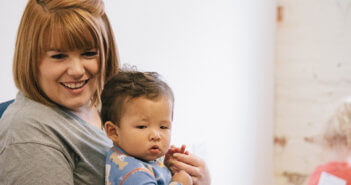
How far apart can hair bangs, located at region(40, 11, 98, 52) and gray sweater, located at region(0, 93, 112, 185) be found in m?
0.15

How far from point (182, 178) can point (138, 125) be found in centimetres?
18

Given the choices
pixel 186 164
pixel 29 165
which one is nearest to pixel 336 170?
pixel 186 164

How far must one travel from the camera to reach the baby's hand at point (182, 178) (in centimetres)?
97

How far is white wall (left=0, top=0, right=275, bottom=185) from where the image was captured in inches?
59.8

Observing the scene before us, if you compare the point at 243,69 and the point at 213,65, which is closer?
the point at 213,65

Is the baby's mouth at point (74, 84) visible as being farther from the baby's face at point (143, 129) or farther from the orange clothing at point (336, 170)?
the orange clothing at point (336, 170)

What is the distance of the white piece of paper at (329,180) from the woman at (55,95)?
58.2 inches

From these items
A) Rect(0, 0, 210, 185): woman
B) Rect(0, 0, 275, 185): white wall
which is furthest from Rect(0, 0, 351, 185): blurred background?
Rect(0, 0, 210, 185): woman

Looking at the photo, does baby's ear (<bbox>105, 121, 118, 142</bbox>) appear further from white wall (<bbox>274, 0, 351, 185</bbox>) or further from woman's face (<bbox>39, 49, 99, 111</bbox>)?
white wall (<bbox>274, 0, 351, 185</bbox>)

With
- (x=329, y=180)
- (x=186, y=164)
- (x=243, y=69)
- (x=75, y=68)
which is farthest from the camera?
(x=243, y=69)

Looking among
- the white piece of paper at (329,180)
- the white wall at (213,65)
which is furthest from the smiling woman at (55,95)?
the white piece of paper at (329,180)

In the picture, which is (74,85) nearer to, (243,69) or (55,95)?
(55,95)

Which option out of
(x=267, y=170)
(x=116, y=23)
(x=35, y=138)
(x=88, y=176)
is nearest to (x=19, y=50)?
(x=35, y=138)

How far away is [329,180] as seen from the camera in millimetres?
2053
